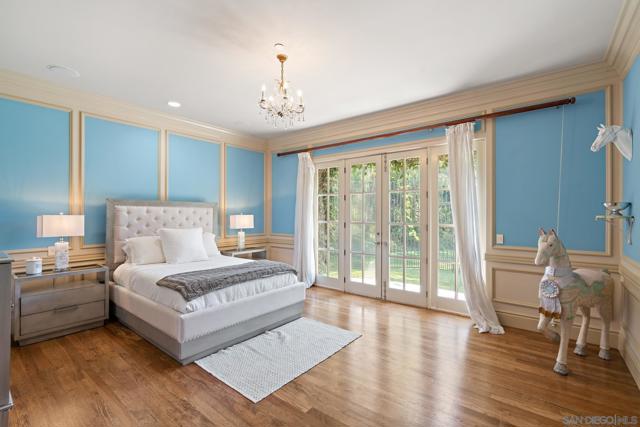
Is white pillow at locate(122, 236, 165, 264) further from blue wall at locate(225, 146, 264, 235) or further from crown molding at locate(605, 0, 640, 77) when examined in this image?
crown molding at locate(605, 0, 640, 77)

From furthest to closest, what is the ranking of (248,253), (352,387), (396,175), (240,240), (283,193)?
1. (283,193)
2. (248,253)
3. (240,240)
4. (396,175)
5. (352,387)

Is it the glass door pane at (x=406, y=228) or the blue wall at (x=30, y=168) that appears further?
the glass door pane at (x=406, y=228)

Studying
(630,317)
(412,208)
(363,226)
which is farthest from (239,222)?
(630,317)

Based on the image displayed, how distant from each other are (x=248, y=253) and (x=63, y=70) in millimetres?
3293

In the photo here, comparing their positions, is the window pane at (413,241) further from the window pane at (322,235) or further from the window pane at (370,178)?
the window pane at (322,235)

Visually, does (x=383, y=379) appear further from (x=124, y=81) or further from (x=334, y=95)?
(x=124, y=81)

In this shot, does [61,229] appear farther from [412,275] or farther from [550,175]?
[550,175]

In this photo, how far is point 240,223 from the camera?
16.1 ft

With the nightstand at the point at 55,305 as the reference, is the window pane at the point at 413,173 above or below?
above

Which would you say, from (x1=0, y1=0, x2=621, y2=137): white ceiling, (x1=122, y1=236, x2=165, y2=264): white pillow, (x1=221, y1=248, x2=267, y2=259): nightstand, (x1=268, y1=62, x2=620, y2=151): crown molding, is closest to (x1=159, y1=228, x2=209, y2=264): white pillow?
(x1=122, y1=236, x2=165, y2=264): white pillow

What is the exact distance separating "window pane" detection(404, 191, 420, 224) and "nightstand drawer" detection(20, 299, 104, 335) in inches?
152

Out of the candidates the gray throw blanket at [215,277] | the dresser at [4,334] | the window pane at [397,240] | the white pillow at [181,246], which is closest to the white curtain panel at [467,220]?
the window pane at [397,240]

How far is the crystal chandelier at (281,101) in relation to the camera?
2.66 meters

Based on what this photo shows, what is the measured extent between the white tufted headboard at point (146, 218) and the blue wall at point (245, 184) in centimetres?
46
